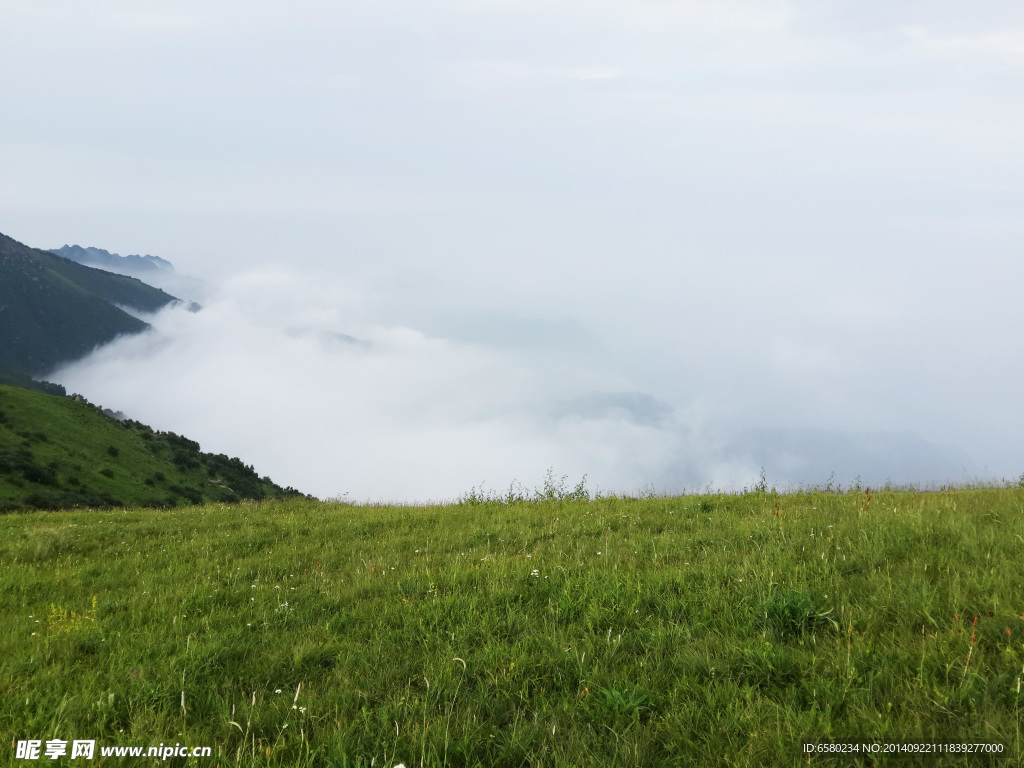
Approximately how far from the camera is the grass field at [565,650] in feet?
12.0

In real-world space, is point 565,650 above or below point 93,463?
below

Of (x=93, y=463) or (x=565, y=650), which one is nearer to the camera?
(x=565, y=650)

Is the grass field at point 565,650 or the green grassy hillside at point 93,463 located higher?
the green grassy hillside at point 93,463

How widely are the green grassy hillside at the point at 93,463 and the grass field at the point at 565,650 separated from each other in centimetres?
4076

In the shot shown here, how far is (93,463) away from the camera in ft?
176

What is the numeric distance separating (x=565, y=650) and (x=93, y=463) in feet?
211

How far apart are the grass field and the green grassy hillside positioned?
40.8 meters

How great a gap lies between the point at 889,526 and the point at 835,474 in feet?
26.8

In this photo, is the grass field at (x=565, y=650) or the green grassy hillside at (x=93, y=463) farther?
the green grassy hillside at (x=93, y=463)

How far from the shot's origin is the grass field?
3.66 metres

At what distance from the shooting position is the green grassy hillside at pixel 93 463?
43375mm

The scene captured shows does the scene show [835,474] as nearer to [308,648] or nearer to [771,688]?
[771,688]

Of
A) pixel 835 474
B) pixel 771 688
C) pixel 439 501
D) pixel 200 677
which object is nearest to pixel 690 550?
pixel 771 688

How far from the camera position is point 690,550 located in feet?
25.5
